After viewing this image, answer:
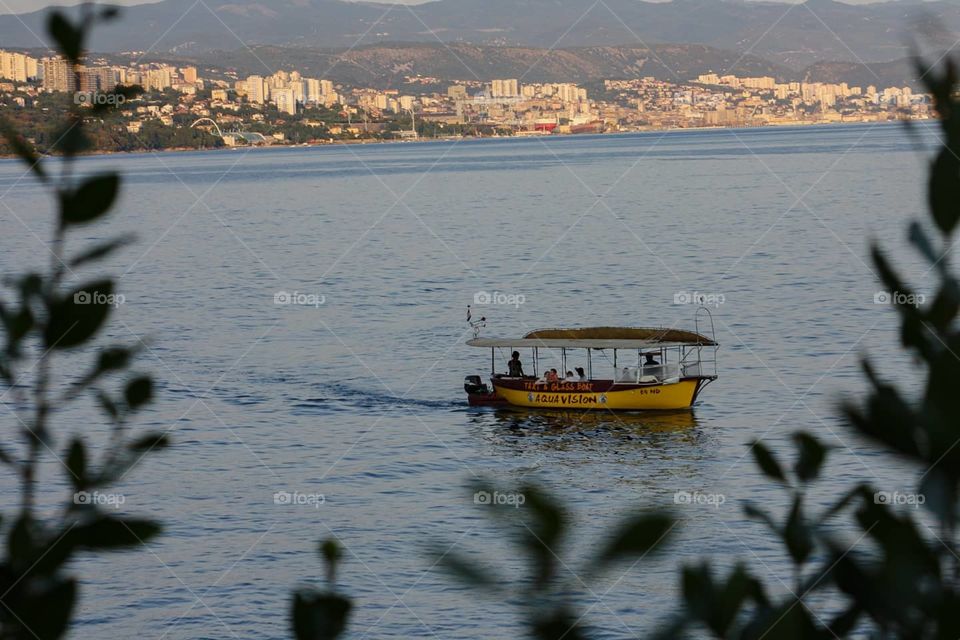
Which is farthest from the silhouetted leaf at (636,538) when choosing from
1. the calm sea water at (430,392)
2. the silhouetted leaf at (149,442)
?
the silhouetted leaf at (149,442)

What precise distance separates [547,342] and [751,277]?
3128 centimetres

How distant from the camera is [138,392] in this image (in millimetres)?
3553

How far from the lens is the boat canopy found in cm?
3544

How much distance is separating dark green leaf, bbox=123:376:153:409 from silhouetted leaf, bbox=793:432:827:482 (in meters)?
1.63

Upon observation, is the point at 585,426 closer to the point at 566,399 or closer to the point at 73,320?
the point at 566,399

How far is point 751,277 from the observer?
65.4 meters

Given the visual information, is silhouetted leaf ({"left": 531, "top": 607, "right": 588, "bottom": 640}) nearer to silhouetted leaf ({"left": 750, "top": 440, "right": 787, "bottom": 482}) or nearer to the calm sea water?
the calm sea water

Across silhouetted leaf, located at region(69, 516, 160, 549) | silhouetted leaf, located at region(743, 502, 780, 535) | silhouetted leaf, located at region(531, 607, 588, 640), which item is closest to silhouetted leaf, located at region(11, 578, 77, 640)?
silhouetted leaf, located at region(69, 516, 160, 549)

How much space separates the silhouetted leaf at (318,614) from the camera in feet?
9.46

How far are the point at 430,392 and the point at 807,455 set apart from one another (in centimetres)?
3721

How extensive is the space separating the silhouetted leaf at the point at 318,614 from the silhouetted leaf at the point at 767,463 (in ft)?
3.34

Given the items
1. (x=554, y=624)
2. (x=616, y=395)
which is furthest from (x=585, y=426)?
(x=554, y=624)

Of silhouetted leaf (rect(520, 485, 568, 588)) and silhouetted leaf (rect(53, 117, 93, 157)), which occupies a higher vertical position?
silhouetted leaf (rect(53, 117, 93, 157))

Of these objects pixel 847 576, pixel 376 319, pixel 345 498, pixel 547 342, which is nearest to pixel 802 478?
pixel 847 576
